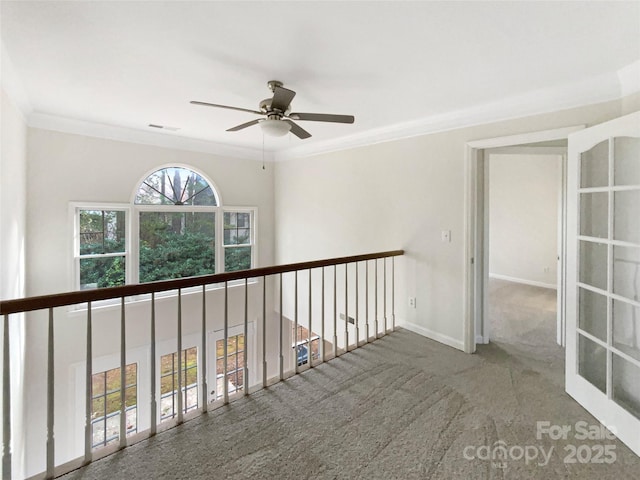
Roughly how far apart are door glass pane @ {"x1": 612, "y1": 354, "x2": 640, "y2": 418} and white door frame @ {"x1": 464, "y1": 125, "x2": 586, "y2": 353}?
114cm

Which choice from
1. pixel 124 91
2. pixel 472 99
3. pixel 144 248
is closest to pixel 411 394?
pixel 472 99

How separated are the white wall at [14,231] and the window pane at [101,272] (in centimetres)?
62

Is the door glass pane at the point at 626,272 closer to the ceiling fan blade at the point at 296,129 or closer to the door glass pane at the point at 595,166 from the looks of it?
the door glass pane at the point at 595,166

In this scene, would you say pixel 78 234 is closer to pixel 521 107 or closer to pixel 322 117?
pixel 322 117

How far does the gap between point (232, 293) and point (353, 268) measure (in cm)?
211

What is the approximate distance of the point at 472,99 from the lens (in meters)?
2.69

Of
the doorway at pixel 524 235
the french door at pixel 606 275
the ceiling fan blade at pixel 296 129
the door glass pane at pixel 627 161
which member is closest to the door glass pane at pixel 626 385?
the french door at pixel 606 275

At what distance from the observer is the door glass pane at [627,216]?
1837 millimetres

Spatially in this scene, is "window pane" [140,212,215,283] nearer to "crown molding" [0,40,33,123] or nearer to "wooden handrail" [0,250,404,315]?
"crown molding" [0,40,33,123]

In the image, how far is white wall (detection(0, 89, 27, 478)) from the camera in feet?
8.02

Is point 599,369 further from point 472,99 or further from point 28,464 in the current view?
point 28,464

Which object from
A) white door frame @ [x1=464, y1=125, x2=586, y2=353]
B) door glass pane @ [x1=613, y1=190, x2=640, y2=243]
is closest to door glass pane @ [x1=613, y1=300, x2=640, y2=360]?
door glass pane @ [x1=613, y1=190, x2=640, y2=243]

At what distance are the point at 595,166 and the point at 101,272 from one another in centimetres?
520

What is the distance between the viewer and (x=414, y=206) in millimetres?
3422
